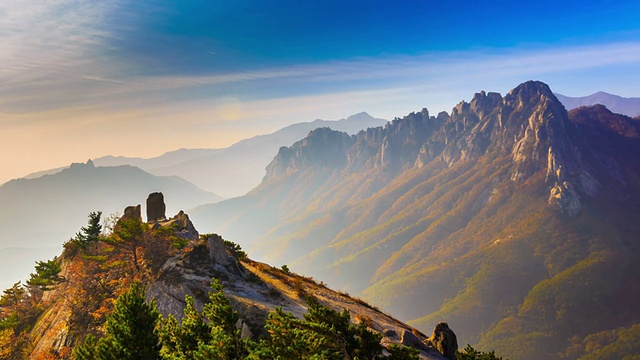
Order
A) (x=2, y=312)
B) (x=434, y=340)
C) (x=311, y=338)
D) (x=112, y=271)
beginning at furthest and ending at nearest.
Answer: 1. (x=2, y=312)
2. (x=112, y=271)
3. (x=434, y=340)
4. (x=311, y=338)

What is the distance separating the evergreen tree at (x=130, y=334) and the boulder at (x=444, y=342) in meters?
29.1

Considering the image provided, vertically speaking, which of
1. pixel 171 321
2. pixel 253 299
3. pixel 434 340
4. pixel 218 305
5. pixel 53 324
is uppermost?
pixel 218 305

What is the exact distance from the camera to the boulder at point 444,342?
35.5 m

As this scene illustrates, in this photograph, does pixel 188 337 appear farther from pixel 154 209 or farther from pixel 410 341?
pixel 154 209

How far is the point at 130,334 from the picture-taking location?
763 inches

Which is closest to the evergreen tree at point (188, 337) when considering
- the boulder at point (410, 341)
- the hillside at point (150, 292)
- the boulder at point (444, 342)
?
the hillside at point (150, 292)

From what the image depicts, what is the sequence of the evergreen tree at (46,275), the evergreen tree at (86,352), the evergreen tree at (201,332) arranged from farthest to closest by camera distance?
the evergreen tree at (46,275)
the evergreen tree at (86,352)
the evergreen tree at (201,332)

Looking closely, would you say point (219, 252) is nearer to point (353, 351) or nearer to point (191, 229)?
point (191, 229)

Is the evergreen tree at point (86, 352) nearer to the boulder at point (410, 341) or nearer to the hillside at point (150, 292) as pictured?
the hillside at point (150, 292)

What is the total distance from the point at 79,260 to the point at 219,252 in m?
20.5

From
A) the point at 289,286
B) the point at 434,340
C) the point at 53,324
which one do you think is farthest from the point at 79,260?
the point at 434,340

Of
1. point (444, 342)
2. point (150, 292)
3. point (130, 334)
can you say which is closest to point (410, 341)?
point (444, 342)

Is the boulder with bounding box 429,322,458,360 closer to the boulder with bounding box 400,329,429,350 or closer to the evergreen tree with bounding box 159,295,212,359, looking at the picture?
the boulder with bounding box 400,329,429,350

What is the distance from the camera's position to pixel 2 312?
49.4 m
